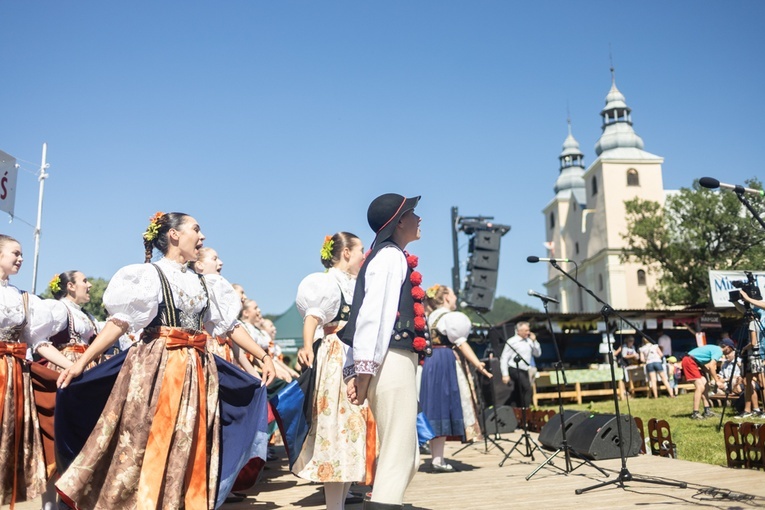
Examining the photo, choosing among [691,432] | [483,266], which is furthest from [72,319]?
[483,266]

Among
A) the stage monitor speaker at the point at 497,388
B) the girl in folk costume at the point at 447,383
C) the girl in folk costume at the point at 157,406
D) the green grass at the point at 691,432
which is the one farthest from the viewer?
the stage monitor speaker at the point at 497,388

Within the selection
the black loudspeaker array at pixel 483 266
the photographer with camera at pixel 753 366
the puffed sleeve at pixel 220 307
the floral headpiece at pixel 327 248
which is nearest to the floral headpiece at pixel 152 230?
the puffed sleeve at pixel 220 307

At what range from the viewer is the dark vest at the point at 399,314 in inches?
120

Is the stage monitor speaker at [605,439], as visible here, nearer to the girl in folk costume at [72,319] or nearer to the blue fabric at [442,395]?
the blue fabric at [442,395]

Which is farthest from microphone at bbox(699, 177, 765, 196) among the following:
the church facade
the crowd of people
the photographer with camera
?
the church facade

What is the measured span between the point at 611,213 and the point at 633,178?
3.37 m

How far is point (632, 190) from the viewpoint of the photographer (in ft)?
174

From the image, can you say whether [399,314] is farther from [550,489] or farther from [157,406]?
[550,489]

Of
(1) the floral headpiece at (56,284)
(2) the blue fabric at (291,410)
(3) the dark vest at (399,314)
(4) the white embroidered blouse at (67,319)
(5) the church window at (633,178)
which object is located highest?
(5) the church window at (633,178)

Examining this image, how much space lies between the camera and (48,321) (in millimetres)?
4461

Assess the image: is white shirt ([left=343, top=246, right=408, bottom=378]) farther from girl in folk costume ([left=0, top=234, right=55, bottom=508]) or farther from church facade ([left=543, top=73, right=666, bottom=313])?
church facade ([left=543, top=73, right=666, bottom=313])

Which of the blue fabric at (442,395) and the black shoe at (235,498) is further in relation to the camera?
the blue fabric at (442,395)

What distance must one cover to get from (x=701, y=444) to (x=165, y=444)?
5.60 m

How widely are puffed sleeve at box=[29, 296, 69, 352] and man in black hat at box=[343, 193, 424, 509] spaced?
236cm
